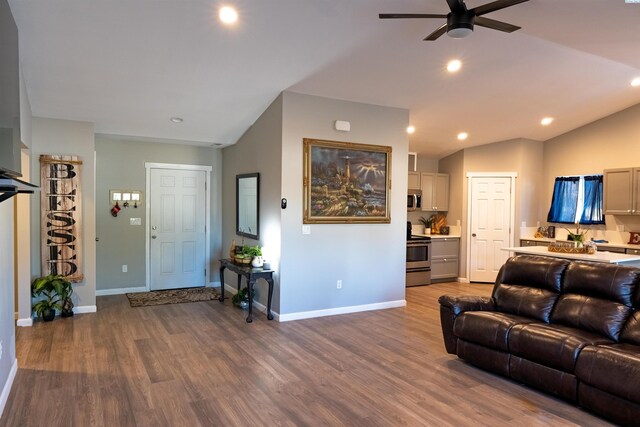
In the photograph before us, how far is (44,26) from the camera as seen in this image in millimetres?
3488

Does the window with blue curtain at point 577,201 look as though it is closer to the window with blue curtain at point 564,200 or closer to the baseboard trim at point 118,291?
the window with blue curtain at point 564,200

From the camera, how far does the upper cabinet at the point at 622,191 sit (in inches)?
243

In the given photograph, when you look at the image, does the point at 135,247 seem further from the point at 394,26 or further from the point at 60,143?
the point at 394,26

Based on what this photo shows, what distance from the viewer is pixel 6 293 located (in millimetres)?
3170

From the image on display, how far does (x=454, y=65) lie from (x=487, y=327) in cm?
271

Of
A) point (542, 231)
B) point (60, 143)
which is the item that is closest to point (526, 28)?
point (542, 231)

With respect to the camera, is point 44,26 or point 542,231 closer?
point 44,26

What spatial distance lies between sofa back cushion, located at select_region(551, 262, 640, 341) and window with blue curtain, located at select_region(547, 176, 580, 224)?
4.20m

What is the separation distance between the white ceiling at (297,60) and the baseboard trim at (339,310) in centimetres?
257

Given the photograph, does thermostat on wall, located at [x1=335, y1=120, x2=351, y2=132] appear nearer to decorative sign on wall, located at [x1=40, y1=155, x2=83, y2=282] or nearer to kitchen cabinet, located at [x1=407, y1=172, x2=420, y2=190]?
kitchen cabinet, located at [x1=407, y1=172, x2=420, y2=190]

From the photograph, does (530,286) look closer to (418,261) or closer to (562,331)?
(562,331)

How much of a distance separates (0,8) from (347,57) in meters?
2.83

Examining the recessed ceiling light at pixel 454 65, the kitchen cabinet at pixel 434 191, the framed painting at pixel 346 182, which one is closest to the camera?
the recessed ceiling light at pixel 454 65

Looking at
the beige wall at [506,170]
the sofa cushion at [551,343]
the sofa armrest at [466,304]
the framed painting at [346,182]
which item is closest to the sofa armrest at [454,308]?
the sofa armrest at [466,304]
